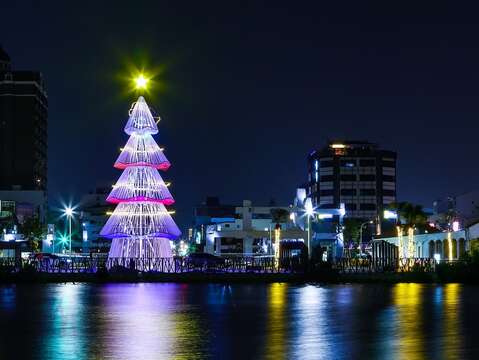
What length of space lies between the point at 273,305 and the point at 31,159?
116797mm

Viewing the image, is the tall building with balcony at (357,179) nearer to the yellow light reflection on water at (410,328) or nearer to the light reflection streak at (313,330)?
the yellow light reflection on water at (410,328)

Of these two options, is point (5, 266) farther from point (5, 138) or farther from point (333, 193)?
point (333, 193)

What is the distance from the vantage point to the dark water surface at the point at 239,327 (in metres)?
16.8

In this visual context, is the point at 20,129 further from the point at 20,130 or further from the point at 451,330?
the point at 451,330

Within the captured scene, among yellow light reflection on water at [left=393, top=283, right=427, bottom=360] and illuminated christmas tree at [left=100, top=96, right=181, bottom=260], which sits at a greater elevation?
illuminated christmas tree at [left=100, top=96, right=181, bottom=260]

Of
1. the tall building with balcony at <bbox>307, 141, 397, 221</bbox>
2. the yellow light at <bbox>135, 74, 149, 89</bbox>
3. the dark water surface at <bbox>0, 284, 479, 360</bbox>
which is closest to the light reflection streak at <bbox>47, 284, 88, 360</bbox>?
the dark water surface at <bbox>0, 284, 479, 360</bbox>

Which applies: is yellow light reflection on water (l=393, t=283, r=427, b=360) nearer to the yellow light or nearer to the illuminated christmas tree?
the illuminated christmas tree

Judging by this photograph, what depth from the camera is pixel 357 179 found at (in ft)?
567

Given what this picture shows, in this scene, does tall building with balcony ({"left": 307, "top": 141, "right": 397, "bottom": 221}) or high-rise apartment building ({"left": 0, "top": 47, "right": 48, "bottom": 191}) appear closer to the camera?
high-rise apartment building ({"left": 0, "top": 47, "right": 48, "bottom": 191})

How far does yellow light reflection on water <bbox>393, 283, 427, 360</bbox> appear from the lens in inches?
651

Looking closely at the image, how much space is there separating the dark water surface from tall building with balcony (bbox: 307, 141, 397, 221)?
137842mm

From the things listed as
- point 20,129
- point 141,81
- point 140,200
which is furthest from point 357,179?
point 140,200

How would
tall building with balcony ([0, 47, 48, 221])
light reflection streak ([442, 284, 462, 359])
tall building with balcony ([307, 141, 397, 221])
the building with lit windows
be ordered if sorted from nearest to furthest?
Answer: light reflection streak ([442, 284, 462, 359]) < the building with lit windows < tall building with balcony ([0, 47, 48, 221]) < tall building with balcony ([307, 141, 397, 221])

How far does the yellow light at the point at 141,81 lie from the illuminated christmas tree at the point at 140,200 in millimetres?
3942
